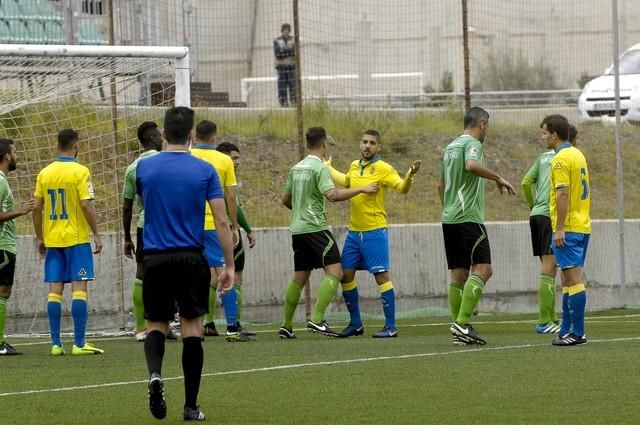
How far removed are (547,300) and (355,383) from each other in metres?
5.10

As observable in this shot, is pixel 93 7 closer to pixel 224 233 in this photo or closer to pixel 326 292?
pixel 326 292

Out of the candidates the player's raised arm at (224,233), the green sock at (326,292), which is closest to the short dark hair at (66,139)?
the green sock at (326,292)

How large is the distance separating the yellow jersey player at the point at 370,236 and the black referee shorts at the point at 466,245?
1232mm

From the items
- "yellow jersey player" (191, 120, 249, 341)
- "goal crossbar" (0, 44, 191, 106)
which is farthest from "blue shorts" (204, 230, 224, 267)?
"goal crossbar" (0, 44, 191, 106)

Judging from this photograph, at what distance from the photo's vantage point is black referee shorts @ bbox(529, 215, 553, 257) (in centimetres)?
1464

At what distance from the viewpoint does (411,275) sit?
18938mm

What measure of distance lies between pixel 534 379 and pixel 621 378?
633mm

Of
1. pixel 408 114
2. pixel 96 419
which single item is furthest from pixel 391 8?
pixel 96 419

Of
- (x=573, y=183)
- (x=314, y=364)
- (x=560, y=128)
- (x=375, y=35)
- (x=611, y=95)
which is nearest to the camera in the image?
(x=314, y=364)

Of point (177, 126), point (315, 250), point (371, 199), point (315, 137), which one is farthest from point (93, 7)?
point (177, 126)

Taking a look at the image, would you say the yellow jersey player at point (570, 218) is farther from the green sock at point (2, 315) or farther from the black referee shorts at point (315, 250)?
the green sock at point (2, 315)

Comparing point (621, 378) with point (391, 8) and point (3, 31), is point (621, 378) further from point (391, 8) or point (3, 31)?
point (3, 31)

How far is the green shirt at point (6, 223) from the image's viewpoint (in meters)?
13.1

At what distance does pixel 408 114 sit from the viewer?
26.2 m
